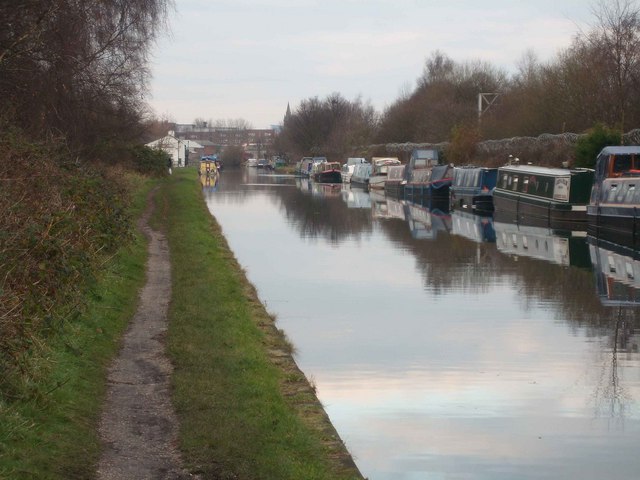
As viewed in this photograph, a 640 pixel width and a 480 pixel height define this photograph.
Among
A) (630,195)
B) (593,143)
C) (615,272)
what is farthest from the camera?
(593,143)

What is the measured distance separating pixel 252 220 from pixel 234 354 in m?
27.0

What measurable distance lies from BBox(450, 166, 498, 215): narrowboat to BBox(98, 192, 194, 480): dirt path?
30433mm

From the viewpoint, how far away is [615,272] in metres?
22.0

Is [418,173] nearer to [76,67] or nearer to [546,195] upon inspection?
[546,195]

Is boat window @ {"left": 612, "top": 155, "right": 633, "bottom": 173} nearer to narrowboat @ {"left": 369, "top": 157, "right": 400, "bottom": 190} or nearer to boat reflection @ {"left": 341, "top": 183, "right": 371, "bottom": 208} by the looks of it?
boat reflection @ {"left": 341, "top": 183, "right": 371, "bottom": 208}

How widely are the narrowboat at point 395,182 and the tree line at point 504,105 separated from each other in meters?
4.88

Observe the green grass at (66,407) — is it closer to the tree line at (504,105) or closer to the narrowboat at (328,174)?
the tree line at (504,105)

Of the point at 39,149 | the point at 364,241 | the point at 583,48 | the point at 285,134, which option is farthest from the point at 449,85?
the point at 39,149

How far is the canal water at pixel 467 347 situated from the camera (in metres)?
8.89

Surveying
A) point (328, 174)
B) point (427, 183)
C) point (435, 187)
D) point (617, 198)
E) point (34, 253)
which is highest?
point (34, 253)

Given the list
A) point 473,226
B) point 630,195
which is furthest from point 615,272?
point 473,226

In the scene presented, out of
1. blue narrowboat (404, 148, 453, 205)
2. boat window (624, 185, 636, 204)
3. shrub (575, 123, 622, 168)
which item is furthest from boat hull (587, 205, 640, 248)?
blue narrowboat (404, 148, 453, 205)

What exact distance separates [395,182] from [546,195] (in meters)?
23.8

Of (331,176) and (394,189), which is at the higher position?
(394,189)
